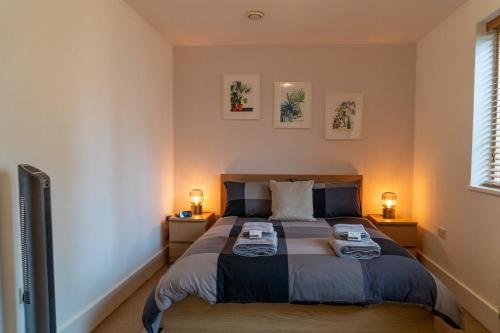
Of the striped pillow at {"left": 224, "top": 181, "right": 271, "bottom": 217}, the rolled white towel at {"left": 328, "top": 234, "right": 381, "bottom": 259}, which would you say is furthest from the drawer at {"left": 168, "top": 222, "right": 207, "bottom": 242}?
the rolled white towel at {"left": 328, "top": 234, "right": 381, "bottom": 259}

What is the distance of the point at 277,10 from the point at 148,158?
1.79 m

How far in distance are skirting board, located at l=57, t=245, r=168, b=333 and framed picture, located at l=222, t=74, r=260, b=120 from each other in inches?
69.7

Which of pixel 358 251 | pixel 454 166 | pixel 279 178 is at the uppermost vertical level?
pixel 454 166

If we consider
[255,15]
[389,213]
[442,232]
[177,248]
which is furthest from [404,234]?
[255,15]

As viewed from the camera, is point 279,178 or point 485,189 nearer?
point 485,189

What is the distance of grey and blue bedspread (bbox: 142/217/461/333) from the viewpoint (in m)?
1.88

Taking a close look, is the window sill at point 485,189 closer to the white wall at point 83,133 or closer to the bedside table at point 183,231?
the bedside table at point 183,231

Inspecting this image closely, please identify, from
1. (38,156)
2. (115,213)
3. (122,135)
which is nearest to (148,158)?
(122,135)

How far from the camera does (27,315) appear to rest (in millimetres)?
1386

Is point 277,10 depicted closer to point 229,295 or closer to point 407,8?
point 407,8

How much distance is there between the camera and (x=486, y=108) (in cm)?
249

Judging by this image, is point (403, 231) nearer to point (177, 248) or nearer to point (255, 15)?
point (177, 248)

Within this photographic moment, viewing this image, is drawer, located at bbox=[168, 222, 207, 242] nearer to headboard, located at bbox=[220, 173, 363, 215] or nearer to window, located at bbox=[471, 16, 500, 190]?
headboard, located at bbox=[220, 173, 363, 215]

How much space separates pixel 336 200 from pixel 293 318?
156cm
